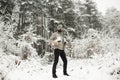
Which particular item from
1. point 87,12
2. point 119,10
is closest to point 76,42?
point 87,12

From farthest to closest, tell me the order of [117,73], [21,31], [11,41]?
[21,31], [11,41], [117,73]

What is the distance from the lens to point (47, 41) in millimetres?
26656

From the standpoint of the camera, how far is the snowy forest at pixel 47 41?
8.86 metres

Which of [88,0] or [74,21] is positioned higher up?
[88,0]

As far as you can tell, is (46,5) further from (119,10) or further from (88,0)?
(119,10)

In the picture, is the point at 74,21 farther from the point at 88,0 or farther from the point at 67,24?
the point at 88,0

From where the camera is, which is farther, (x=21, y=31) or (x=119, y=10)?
(x=119, y=10)

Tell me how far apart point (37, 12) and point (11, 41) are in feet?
38.3

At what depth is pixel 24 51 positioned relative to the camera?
18.0 m

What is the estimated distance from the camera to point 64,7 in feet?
95.2

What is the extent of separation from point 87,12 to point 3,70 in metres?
34.3

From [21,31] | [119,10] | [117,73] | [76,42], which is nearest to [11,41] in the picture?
[76,42]

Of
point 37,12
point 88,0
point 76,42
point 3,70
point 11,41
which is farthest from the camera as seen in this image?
point 88,0

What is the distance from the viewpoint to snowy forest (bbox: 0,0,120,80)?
886cm
